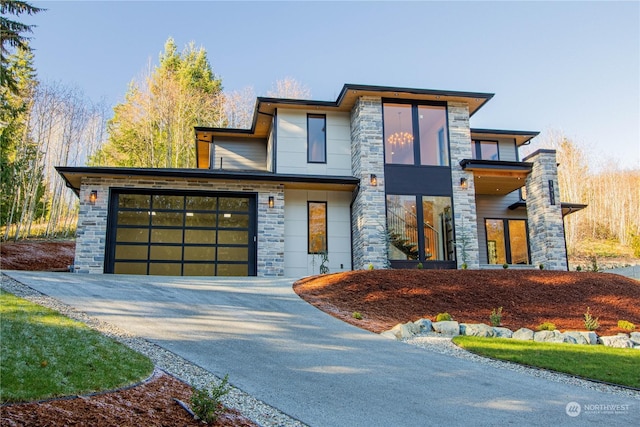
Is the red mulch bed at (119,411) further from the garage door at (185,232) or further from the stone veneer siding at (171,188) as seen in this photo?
the garage door at (185,232)

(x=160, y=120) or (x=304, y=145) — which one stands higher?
(x=160, y=120)

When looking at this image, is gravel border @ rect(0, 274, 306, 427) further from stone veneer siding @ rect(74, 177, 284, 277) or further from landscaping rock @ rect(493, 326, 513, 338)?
landscaping rock @ rect(493, 326, 513, 338)

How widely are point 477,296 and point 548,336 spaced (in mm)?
2519

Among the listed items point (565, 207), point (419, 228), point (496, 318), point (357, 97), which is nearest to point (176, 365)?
point (496, 318)

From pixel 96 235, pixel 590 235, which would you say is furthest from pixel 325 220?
pixel 590 235

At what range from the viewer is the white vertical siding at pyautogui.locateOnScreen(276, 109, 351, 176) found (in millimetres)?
14727

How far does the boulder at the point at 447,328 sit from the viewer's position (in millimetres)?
8055

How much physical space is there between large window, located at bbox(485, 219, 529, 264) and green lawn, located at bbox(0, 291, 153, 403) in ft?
48.5

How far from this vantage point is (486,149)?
17922 millimetres

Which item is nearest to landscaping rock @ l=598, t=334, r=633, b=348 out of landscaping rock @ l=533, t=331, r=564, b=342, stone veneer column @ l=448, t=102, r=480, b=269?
landscaping rock @ l=533, t=331, r=564, b=342

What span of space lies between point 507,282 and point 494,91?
650 centimetres

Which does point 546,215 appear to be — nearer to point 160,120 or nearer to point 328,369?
point 328,369

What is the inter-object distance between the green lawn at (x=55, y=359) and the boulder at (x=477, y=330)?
539 cm

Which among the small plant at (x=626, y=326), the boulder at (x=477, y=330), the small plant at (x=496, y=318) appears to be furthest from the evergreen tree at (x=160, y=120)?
the small plant at (x=626, y=326)
